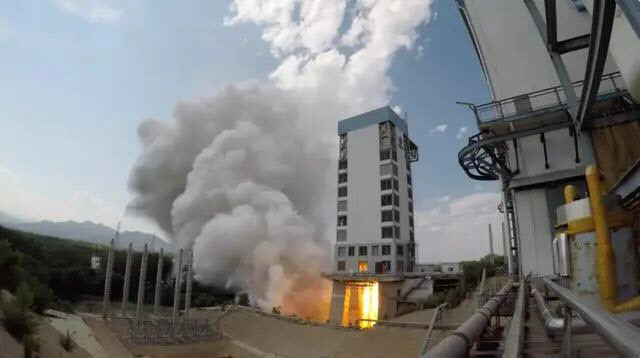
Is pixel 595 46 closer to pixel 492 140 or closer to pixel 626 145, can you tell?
pixel 626 145

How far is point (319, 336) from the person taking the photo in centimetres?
2905

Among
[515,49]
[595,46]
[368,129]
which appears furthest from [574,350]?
[368,129]

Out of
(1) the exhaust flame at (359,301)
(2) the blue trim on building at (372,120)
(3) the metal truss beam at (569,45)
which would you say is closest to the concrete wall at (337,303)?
(1) the exhaust flame at (359,301)

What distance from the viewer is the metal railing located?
17672mm

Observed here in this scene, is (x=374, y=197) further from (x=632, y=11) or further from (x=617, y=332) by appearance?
(x=617, y=332)

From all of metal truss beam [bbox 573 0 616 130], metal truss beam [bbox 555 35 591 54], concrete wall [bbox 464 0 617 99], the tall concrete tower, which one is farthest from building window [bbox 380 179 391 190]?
metal truss beam [bbox 573 0 616 130]

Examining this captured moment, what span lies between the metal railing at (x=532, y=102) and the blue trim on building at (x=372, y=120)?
3016 cm

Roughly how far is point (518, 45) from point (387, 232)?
2832 cm

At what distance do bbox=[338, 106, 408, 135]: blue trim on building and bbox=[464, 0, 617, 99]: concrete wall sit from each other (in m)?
26.8

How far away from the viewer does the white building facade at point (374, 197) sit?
4569 centimetres

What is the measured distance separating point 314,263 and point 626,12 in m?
46.7

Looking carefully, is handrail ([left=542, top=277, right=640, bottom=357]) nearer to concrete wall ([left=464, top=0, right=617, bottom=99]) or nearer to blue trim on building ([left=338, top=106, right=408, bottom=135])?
concrete wall ([left=464, top=0, right=617, bottom=99])

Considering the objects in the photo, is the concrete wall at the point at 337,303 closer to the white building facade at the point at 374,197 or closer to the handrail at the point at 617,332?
the white building facade at the point at 374,197

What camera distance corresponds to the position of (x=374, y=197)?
157 ft
